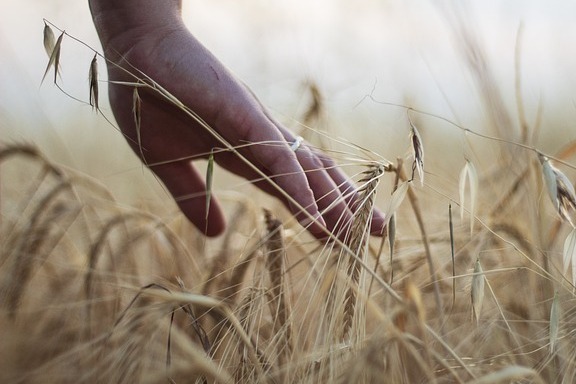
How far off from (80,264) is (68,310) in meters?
0.13

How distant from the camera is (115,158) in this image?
1475 mm

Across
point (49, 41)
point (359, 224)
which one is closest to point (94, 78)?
point (49, 41)

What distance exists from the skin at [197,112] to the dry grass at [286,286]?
4 cm

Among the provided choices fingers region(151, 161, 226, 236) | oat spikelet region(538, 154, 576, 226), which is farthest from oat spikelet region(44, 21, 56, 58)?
oat spikelet region(538, 154, 576, 226)

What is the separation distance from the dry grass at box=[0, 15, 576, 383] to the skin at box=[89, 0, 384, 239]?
0.04m

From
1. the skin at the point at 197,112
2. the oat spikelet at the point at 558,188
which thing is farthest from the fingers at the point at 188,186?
the oat spikelet at the point at 558,188

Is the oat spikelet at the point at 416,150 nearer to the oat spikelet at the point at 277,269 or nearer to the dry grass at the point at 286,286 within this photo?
the dry grass at the point at 286,286

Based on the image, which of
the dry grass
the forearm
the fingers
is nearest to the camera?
the dry grass

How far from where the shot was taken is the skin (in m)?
0.62

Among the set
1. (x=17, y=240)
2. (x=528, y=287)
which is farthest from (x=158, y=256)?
(x=528, y=287)

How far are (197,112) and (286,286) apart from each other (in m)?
0.18

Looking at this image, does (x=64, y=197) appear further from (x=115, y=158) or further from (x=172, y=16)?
(x=115, y=158)

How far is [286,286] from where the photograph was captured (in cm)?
68

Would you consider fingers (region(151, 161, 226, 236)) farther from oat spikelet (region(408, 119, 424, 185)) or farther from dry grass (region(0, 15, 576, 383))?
oat spikelet (region(408, 119, 424, 185))
